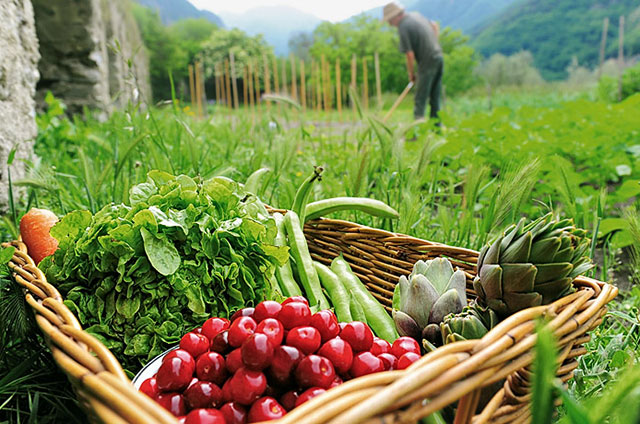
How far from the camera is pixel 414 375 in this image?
651 mm

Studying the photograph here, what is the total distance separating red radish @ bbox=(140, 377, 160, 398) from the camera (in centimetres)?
93

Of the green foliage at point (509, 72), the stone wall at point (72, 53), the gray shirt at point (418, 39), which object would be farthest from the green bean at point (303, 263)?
the green foliage at point (509, 72)

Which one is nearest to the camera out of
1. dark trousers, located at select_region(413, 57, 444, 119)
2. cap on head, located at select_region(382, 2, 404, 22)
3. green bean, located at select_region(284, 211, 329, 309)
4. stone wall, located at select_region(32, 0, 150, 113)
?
green bean, located at select_region(284, 211, 329, 309)

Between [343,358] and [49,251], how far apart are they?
1.04 m

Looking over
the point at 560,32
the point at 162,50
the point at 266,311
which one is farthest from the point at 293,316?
the point at 560,32

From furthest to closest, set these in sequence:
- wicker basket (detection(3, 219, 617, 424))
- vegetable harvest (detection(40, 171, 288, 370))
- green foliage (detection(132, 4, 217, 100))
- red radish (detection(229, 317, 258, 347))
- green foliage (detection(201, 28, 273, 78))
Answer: green foliage (detection(201, 28, 273, 78)), green foliage (detection(132, 4, 217, 100)), vegetable harvest (detection(40, 171, 288, 370)), red radish (detection(229, 317, 258, 347)), wicker basket (detection(3, 219, 617, 424))

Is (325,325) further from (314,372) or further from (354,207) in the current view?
(354,207)

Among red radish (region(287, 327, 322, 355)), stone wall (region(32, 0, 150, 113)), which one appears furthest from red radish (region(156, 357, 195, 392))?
stone wall (region(32, 0, 150, 113))

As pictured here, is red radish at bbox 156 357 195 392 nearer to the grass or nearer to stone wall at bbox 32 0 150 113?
the grass

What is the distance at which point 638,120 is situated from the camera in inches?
146

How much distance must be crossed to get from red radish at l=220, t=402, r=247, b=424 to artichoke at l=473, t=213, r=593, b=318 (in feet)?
2.13

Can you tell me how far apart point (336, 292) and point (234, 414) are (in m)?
0.76

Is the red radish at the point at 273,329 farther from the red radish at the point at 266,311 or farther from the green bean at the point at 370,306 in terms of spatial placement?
the green bean at the point at 370,306

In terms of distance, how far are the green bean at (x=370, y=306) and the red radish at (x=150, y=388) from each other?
70 cm
